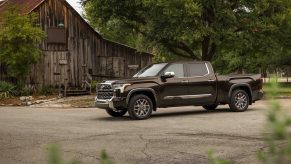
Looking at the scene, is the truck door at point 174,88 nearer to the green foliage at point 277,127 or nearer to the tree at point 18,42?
the tree at point 18,42

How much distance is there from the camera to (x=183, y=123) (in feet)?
47.9

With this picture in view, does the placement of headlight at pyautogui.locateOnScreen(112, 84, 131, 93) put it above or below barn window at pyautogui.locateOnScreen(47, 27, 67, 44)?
below

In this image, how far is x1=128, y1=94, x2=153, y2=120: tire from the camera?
1566 centimetres

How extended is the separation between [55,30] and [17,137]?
2148 cm

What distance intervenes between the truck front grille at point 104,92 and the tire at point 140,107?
70 cm

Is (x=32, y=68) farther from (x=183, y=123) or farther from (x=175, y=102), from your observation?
(x=183, y=123)

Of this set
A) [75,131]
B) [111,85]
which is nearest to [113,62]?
[111,85]

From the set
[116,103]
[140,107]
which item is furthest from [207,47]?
[116,103]

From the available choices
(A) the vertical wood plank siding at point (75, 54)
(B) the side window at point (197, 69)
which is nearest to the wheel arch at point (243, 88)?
(B) the side window at point (197, 69)

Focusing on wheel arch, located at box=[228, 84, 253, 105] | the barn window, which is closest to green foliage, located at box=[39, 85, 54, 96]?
the barn window

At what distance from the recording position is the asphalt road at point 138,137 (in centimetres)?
902

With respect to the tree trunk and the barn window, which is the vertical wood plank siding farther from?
the tree trunk

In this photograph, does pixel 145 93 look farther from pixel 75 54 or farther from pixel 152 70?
pixel 75 54

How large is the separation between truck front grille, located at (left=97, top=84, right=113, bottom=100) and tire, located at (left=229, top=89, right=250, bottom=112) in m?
4.20
